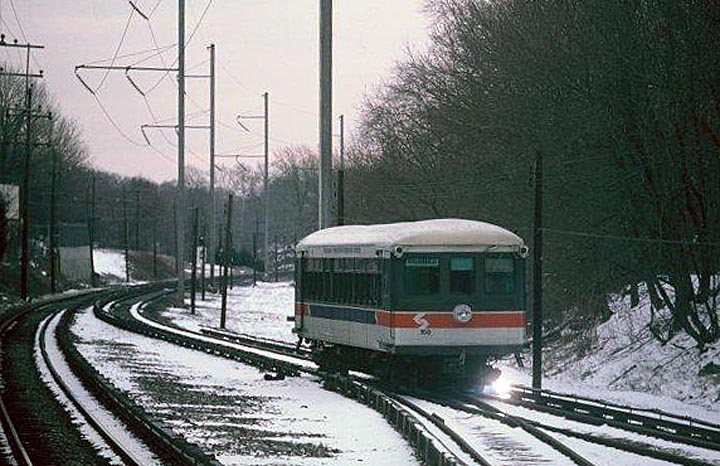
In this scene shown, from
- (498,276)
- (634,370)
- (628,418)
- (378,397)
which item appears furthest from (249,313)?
(628,418)

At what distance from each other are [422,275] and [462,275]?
0.82 meters

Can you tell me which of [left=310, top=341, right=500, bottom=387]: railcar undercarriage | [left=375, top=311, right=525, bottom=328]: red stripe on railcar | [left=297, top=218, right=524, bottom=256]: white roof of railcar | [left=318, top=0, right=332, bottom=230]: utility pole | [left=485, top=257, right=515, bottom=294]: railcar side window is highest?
[left=318, top=0, right=332, bottom=230]: utility pole

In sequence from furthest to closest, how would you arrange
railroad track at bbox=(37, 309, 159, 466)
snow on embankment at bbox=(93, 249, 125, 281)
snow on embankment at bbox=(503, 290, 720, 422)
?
snow on embankment at bbox=(93, 249, 125, 281) < snow on embankment at bbox=(503, 290, 720, 422) < railroad track at bbox=(37, 309, 159, 466)

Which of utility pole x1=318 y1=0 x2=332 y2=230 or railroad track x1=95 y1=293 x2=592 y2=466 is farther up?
utility pole x1=318 y1=0 x2=332 y2=230

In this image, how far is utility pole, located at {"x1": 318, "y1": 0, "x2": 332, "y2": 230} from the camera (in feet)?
125

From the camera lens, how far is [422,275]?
27.3 meters

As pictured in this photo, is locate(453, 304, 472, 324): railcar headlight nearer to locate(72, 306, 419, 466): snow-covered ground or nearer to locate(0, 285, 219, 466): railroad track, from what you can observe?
locate(72, 306, 419, 466): snow-covered ground

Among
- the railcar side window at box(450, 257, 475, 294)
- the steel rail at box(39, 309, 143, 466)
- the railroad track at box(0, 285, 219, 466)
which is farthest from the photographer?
the railcar side window at box(450, 257, 475, 294)

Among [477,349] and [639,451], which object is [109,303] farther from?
[639,451]

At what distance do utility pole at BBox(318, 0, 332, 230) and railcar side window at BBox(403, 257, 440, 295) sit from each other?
34.6 feet

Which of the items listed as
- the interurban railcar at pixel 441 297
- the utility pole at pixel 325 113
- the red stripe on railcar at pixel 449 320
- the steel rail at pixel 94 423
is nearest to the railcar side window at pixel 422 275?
the interurban railcar at pixel 441 297

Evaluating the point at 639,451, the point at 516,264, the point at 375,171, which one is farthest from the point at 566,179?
the point at 375,171

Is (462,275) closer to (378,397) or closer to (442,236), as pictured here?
(442,236)

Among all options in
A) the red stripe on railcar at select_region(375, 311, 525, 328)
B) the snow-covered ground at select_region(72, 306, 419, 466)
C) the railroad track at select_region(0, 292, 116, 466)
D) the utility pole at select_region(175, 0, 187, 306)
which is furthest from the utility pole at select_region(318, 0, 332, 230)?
the utility pole at select_region(175, 0, 187, 306)
